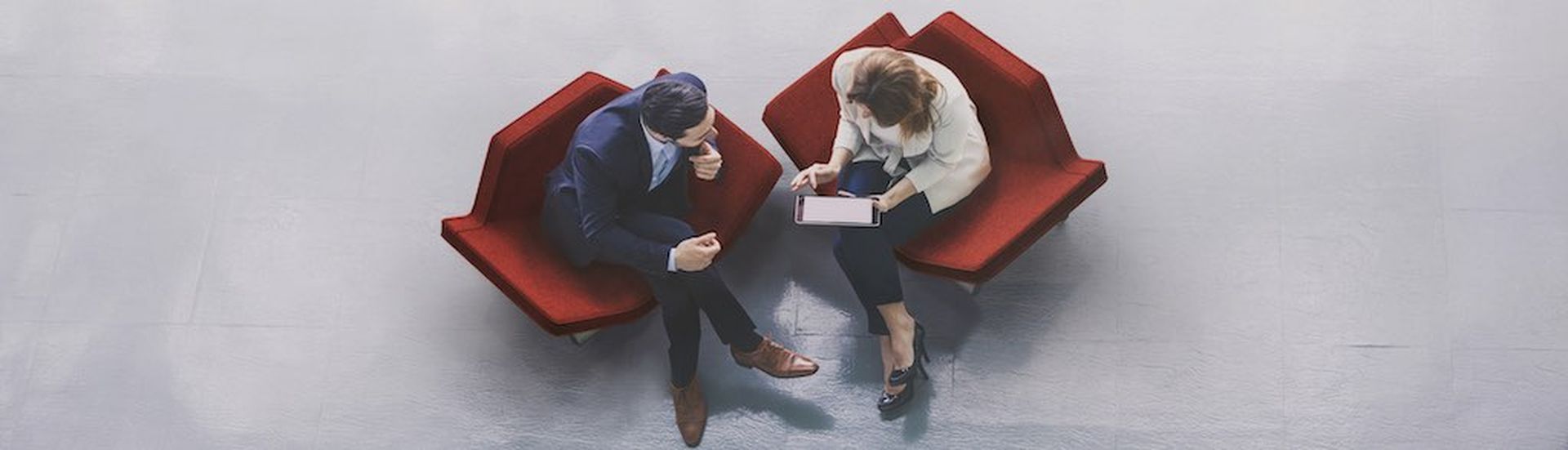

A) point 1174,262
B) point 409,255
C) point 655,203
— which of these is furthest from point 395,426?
point 1174,262

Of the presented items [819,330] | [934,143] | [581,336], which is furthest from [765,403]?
[934,143]

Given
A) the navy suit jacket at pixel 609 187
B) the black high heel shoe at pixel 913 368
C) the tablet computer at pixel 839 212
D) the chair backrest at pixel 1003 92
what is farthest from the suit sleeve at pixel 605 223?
the chair backrest at pixel 1003 92

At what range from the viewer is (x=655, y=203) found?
568cm

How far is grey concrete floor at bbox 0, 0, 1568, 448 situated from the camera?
5902 mm

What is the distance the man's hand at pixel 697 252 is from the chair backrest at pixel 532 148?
611mm

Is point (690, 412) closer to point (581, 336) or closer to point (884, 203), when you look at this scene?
point (581, 336)

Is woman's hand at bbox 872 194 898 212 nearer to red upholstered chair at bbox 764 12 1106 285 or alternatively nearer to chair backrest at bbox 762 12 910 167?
red upholstered chair at bbox 764 12 1106 285

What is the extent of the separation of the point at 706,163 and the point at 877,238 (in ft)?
1.99

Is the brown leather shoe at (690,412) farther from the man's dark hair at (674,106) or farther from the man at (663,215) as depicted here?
the man's dark hair at (674,106)

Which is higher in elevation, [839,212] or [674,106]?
[674,106]

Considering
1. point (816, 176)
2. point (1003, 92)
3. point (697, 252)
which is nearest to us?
point (697, 252)

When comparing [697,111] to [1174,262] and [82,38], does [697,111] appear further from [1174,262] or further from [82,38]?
[82,38]

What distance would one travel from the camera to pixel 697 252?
5.40m

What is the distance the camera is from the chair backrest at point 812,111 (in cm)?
598
